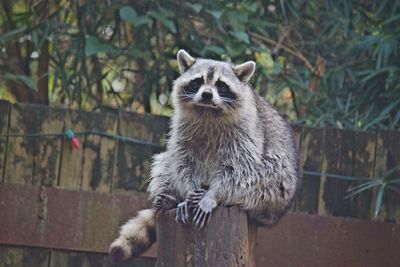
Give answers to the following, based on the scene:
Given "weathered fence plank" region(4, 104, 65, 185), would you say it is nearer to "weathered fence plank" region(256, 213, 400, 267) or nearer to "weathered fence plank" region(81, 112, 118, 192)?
"weathered fence plank" region(81, 112, 118, 192)

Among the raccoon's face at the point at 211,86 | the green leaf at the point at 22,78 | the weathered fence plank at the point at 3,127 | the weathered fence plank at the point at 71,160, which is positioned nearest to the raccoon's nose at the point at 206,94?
the raccoon's face at the point at 211,86

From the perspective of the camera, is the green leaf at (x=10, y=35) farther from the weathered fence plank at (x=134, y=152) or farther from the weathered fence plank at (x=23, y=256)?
the weathered fence plank at (x=23, y=256)

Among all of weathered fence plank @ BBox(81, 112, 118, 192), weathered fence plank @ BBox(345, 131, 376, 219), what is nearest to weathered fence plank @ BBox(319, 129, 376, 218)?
weathered fence plank @ BBox(345, 131, 376, 219)

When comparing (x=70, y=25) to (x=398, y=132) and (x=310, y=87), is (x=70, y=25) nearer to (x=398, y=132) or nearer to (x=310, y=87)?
(x=310, y=87)

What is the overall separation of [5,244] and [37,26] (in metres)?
1.56

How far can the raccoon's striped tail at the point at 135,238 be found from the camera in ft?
14.7

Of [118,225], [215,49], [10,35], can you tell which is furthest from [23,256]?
[215,49]

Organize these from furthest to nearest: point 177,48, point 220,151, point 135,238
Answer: point 177,48 → point 220,151 → point 135,238

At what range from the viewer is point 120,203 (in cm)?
548

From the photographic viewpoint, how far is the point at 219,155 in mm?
4770

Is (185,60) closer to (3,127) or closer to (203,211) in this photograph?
(203,211)

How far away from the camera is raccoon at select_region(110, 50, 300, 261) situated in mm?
4574

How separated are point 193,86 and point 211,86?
13 centimetres

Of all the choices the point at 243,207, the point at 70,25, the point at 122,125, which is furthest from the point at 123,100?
the point at 243,207
